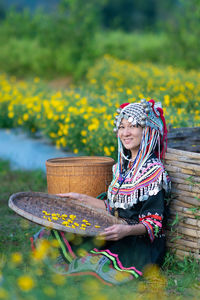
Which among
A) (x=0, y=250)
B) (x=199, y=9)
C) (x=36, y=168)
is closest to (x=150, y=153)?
(x=0, y=250)

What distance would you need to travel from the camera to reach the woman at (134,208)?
2.49 m

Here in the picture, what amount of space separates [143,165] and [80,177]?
47 cm

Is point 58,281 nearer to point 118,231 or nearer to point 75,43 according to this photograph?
point 118,231

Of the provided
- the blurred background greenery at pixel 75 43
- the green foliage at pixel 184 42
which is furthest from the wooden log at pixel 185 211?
the green foliage at pixel 184 42

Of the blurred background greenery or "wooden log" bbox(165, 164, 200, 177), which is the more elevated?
the blurred background greenery

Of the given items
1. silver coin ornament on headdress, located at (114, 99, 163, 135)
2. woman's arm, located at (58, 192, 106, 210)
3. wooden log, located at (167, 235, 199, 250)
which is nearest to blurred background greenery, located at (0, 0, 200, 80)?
silver coin ornament on headdress, located at (114, 99, 163, 135)

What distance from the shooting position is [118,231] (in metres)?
2.41

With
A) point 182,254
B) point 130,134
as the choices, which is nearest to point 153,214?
point 182,254

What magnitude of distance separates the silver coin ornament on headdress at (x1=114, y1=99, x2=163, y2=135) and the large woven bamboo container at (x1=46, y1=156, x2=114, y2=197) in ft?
1.16

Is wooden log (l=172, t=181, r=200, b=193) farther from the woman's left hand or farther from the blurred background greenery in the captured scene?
the blurred background greenery

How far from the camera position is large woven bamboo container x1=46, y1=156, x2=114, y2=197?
2.94 metres

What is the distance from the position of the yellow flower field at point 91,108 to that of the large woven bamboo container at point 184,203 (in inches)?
46.4

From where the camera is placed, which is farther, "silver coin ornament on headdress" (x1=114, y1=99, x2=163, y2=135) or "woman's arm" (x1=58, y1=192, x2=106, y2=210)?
"woman's arm" (x1=58, y1=192, x2=106, y2=210)

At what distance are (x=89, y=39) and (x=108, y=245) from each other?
36.9ft
